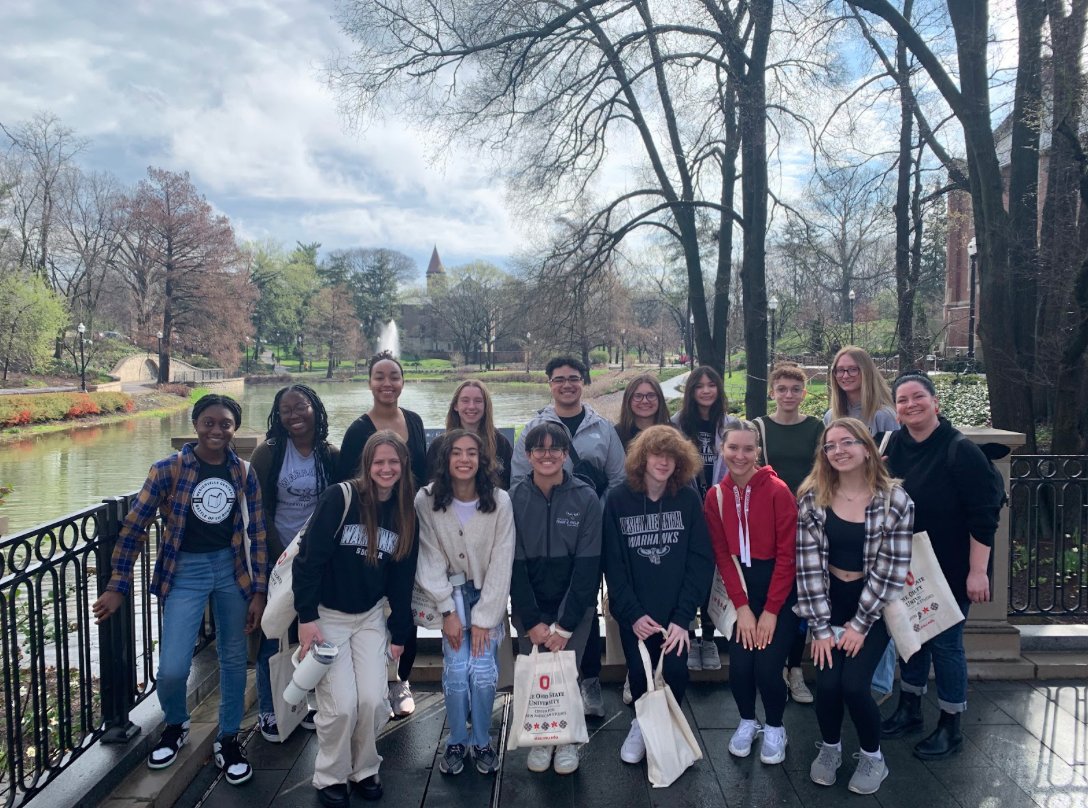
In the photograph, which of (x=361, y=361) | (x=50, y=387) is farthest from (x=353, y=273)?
(x=50, y=387)

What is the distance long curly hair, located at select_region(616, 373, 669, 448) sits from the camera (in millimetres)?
4285

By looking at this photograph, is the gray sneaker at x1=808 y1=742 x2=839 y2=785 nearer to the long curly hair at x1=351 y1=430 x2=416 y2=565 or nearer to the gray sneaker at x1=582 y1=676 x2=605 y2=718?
the gray sneaker at x1=582 y1=676 x2=605 y2=718

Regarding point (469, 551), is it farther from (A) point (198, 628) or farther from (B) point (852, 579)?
(B) point (852, 579)

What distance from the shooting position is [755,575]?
11.3 feet

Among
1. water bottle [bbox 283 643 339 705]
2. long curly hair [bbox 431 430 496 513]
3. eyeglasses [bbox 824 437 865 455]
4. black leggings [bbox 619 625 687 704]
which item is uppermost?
eyeglasses [bbox 824 437 865 455]

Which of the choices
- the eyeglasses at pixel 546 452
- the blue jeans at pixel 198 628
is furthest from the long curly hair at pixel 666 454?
the blue jeans at pixel 198 628

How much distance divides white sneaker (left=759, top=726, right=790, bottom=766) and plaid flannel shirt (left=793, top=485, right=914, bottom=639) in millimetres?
585

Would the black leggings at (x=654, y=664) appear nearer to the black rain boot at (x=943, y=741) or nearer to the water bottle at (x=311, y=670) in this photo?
the black rain boot at (x=943, y=741)

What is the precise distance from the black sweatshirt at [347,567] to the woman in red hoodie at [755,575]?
1564 mm

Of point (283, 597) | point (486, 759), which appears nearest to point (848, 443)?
point (486, 759)

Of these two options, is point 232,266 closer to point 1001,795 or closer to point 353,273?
point 353,273

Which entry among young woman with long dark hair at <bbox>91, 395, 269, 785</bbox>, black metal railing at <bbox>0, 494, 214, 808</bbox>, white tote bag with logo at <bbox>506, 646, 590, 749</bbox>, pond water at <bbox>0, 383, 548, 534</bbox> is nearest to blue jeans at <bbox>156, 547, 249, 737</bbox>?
young woman with long dark hair at <bbox>91, 395, 269, 785</bbox>

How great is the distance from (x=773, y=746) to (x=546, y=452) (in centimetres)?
177

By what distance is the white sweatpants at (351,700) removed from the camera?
306cm
